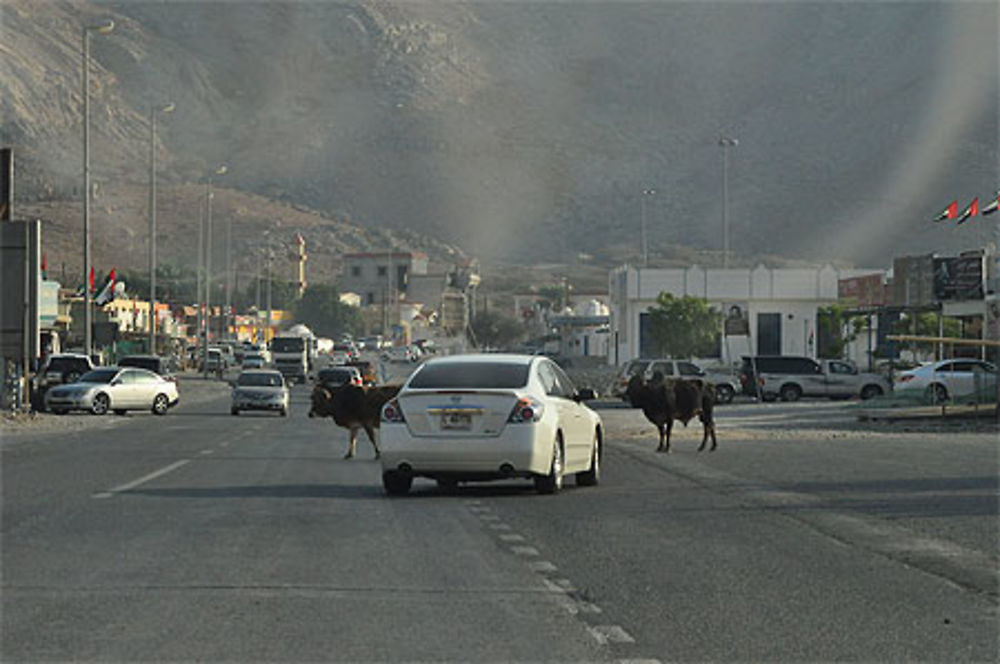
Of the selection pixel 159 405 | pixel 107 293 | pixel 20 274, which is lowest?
pixel 159 405

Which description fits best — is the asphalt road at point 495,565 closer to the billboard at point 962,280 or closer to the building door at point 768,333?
the billboard at point 962,280

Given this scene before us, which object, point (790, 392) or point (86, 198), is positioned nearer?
point (86, 198)

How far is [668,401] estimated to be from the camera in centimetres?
3269

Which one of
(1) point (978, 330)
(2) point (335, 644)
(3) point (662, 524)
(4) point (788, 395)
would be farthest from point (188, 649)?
(1) point (978, 330)

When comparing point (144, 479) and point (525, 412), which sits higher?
point (525, 412)

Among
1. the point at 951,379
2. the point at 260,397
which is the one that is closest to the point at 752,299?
the point at 951,379

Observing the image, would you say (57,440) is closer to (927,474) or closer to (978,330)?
(927,474)

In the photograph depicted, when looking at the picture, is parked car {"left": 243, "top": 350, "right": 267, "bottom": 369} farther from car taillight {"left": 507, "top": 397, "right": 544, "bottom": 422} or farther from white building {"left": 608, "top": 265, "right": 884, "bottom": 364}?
car taillight {"left": 507, "top": 397, "right": 544, "bottom": 422}

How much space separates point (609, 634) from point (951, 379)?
47691 millimetres

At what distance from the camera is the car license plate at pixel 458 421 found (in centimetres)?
2020

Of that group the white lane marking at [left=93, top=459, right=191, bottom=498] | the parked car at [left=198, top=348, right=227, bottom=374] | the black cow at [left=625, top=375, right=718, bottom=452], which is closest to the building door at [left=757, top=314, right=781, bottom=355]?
the parked car at [left=198, top=348, right=227, bottom=374]

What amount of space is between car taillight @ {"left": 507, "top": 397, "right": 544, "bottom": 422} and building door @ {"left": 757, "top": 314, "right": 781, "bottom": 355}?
267 ft

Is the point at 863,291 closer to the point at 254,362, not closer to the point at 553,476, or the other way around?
the point at 254,362

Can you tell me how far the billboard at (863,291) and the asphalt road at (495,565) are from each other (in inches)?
2509
